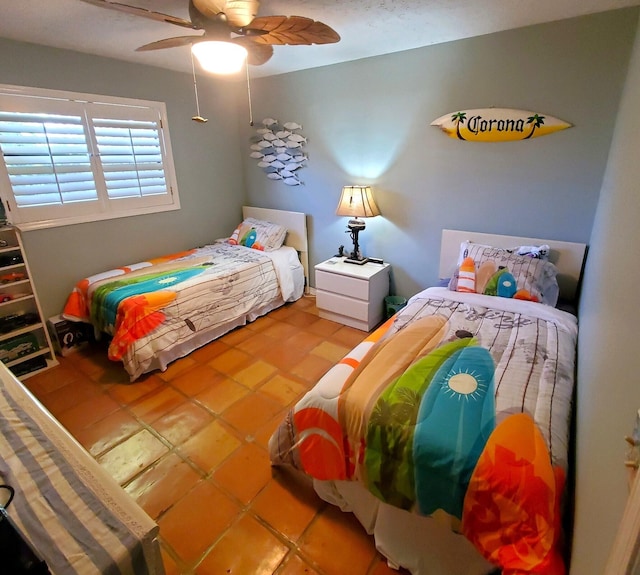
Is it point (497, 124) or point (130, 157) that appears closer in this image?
point (497, 124)

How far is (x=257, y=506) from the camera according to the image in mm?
1617

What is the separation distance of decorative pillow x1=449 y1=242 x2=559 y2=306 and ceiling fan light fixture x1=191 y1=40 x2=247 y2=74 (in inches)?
75.1

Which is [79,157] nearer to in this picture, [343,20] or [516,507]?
[343,20]

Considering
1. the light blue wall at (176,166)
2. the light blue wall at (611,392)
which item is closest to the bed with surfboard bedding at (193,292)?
the light blue wall at (176,166)

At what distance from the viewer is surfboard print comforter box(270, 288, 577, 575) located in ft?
3.54

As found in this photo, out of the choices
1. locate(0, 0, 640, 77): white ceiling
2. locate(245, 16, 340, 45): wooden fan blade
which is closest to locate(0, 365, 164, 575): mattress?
locate(245, 16, 340, 45): wooden fan blade

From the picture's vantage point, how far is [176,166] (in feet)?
11.5

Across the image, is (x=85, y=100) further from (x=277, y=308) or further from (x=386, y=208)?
(x=386, y=208)

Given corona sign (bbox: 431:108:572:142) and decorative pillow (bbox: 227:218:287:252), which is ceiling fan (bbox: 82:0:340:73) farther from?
decorative pillow (bbox: 227:218:287:252)

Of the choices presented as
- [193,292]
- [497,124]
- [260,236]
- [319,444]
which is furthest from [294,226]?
[319,444]

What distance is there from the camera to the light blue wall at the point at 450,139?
2176 millimetres

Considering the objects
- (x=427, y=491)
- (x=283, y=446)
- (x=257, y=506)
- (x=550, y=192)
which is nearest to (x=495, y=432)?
(x=427, y=491)

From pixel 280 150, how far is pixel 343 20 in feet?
5.66

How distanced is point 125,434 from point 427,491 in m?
1.73
